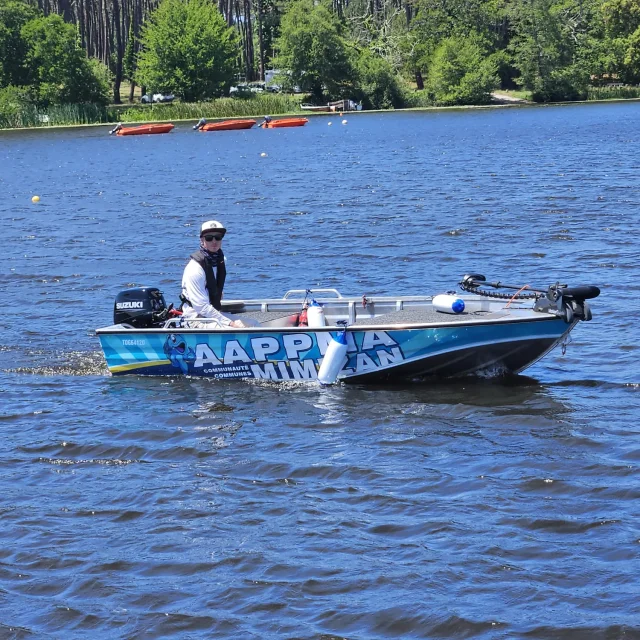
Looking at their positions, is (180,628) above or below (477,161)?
below

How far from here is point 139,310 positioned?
1339 cm

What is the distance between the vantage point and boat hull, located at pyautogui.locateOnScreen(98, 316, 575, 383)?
11.8 metres

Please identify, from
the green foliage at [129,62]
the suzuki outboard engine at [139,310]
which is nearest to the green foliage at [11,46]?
the green foliage at [129,62]

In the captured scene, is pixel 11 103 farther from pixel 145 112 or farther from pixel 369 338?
pixel 369 338

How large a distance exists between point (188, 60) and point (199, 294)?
3455 inches

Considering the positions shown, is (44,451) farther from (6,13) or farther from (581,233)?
(6,13)

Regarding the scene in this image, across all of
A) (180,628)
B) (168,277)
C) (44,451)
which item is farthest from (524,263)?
(180,628)

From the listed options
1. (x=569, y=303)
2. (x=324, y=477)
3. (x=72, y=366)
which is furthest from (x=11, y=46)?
(x=324, y=477)

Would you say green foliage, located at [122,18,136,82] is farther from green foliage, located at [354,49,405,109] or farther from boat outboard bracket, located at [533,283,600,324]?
boat outboard bracket, located at [533,283,600,324]

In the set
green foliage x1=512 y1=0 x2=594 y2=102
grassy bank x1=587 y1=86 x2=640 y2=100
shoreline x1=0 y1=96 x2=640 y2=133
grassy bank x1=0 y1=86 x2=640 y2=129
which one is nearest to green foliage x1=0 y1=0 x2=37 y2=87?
grassy bank x1=0 y1=86 x2=640 y2=129

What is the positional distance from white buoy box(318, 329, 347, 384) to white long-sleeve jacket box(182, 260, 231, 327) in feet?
4.54

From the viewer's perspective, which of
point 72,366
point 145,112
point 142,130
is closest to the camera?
point 72,366

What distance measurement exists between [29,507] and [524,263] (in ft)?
41.7

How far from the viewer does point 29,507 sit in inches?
364
